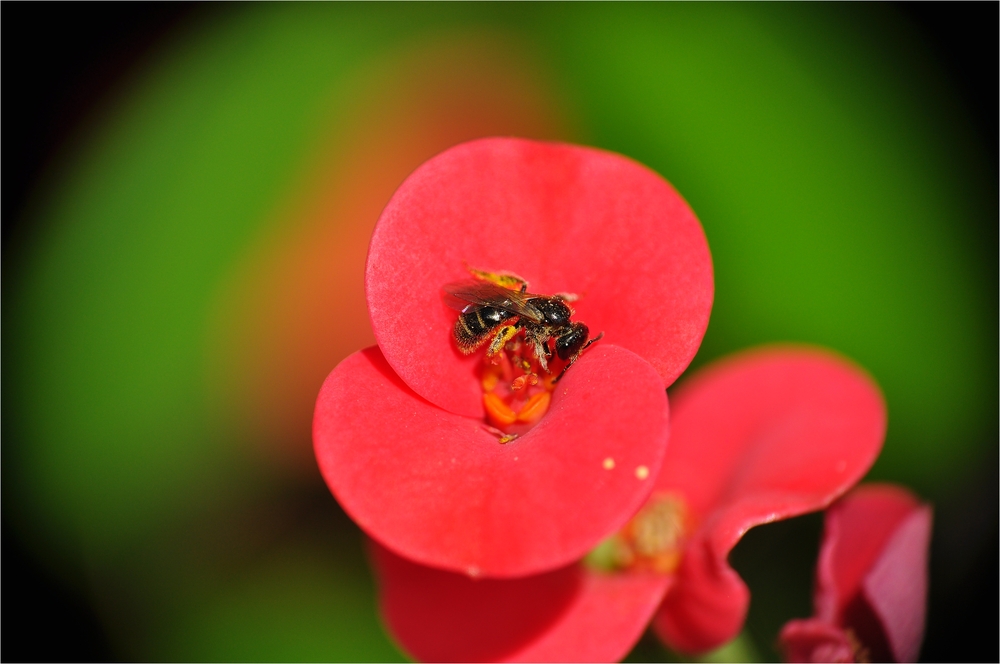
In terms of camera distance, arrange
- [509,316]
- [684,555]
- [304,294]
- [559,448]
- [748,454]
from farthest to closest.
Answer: [304,294], [748,454], [684,555], [509,316], [559,448]

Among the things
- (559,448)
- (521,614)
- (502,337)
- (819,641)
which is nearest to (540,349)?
(502,337)

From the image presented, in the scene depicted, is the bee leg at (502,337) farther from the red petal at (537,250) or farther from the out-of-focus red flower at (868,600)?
the out-of-focus red flower at (868,600)

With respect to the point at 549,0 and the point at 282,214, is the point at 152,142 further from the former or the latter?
the point at 549,0

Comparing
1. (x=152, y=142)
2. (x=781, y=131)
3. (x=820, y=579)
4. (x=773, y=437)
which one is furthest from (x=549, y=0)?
(x=820, y=579)

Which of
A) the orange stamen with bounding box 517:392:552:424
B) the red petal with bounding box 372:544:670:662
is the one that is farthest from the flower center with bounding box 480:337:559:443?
the red petal with bounding box 372:544:670:662

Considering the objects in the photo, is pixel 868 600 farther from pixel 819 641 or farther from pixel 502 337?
pixel 502 337

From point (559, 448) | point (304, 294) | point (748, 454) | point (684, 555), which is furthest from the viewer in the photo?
point (304, 294)

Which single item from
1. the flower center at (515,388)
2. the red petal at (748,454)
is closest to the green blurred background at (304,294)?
the red petal at (748,454)

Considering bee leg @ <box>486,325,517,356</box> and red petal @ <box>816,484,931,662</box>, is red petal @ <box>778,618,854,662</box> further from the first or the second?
bee leg @ <box>486,325,517,356</box>
